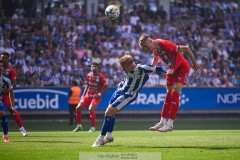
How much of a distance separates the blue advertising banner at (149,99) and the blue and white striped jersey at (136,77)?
46.8 feet

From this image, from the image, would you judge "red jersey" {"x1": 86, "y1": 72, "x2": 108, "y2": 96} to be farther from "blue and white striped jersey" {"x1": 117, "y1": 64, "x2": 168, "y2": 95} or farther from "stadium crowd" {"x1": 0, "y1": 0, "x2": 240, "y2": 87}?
"blue and white striped jersey" {"x1": 117, "y1": 64, "x2": 168, "y2": 95}

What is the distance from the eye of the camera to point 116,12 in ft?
69.9

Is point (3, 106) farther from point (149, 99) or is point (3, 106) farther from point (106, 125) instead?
point (149, 99)

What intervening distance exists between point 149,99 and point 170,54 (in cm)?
1417

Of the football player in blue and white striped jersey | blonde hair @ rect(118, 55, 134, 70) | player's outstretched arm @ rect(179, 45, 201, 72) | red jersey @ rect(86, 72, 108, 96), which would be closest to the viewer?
blonde hair @ rect(118, 55, 134, 70)

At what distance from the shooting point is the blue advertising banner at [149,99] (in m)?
29.3

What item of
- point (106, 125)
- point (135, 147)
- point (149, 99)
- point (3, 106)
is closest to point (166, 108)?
point (106, 125)

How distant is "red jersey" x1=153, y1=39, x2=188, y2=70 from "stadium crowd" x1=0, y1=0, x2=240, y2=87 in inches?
552

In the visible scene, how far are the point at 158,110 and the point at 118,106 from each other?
50.8 feet

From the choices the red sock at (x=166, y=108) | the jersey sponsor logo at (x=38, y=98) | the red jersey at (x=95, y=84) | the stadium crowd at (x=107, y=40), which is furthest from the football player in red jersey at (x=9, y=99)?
the stadium crowd at (x=107, y=40)

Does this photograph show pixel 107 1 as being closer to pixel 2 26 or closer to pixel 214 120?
pixel 2 26

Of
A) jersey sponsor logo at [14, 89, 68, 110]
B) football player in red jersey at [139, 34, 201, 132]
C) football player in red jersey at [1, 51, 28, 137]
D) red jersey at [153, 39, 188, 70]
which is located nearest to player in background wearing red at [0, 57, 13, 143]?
football player in red jersey at [1, 51, 28, 137]

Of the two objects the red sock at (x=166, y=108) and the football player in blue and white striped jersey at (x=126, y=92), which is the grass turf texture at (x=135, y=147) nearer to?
the football player in blue and white striped jersey at (x=126, y=92)

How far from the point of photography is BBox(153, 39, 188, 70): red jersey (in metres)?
16.5
